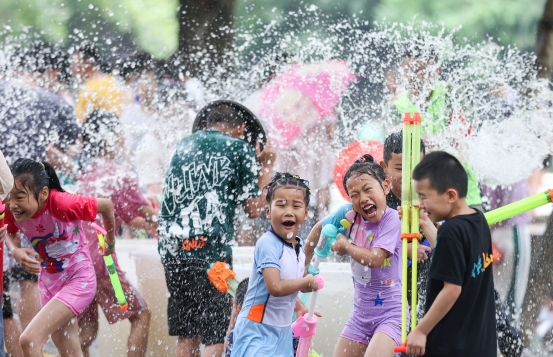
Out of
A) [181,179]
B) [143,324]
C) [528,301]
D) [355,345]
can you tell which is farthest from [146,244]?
[528,301]

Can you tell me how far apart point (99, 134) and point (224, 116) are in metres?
1.38

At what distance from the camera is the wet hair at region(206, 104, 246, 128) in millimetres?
5047

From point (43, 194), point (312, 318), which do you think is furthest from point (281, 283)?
point (43, 194)

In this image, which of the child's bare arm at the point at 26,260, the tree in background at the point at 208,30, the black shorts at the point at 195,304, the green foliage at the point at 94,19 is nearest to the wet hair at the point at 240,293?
the black shorts at the point at 195,304

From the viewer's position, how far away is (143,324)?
531 cm

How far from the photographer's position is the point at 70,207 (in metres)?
4.59

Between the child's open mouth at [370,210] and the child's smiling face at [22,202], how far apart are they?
189cm

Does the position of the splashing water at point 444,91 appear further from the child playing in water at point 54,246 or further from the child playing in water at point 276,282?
the child playing in water at point 54,246

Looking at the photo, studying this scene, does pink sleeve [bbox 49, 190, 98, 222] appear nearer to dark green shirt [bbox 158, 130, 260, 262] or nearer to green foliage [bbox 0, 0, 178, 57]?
dark green shirt [bbox 158, 130, 260, 262]

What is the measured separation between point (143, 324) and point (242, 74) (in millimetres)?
3604

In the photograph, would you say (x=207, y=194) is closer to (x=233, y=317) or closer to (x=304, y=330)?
(x=233, y=317)

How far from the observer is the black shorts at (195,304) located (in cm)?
478

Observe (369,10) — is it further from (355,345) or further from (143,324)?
(355,345)

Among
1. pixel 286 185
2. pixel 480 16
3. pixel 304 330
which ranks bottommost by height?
pixel 304 330
